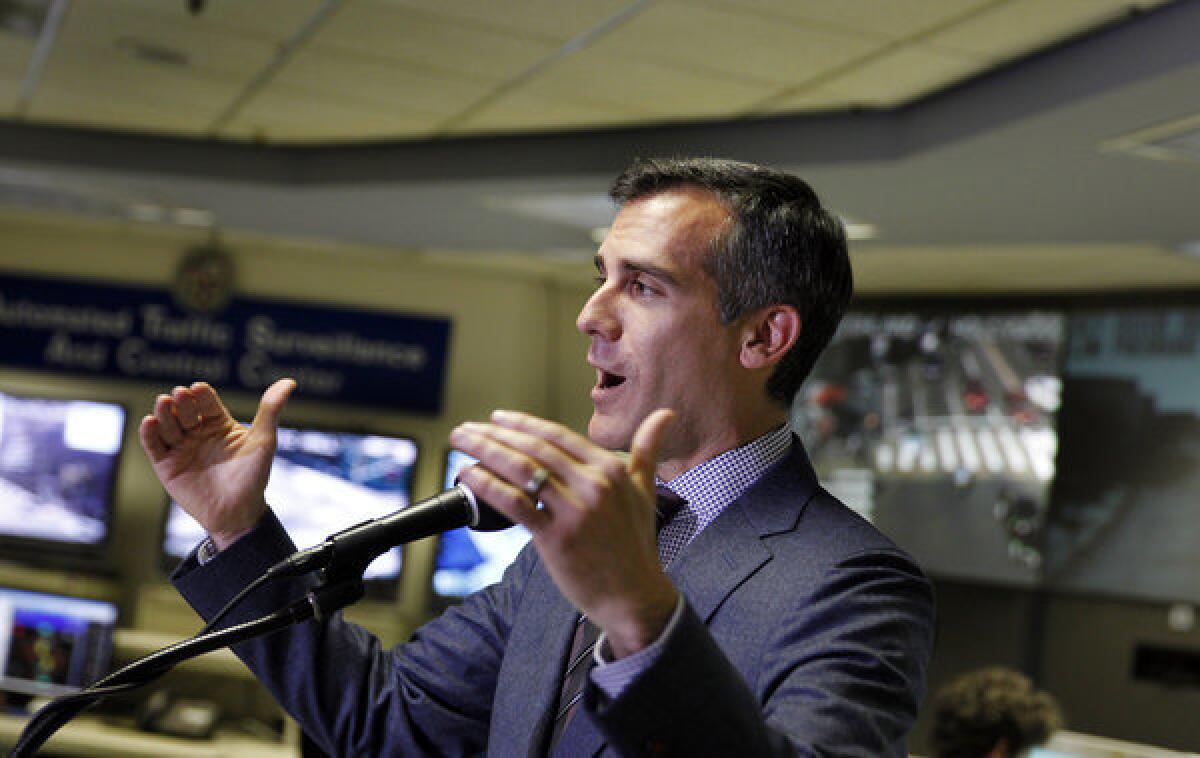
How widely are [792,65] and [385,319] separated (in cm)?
343

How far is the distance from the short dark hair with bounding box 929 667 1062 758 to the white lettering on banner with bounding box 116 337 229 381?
3.96 m

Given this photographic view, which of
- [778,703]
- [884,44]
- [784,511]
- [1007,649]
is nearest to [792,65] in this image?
[884,44]

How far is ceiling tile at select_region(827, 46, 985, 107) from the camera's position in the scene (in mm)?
3375

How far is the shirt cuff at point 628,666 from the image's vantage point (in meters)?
0.85

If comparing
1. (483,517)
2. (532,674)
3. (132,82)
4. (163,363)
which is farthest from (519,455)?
(163,363)

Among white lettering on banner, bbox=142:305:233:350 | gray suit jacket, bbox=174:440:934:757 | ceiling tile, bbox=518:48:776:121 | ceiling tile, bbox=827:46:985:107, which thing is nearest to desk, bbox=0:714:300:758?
white lettering on banner, bbox=142:305:233:350

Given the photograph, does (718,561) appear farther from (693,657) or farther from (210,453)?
(210,453)

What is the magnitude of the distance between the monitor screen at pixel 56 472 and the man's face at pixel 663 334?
4.99 metres

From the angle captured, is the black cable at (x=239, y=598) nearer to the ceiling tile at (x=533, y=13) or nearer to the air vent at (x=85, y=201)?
the ceiling tile at (x=533, y=13)

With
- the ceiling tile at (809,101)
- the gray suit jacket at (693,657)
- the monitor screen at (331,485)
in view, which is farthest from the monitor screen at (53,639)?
the gray suit jacket at (693,657)

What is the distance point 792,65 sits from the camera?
11.6ft

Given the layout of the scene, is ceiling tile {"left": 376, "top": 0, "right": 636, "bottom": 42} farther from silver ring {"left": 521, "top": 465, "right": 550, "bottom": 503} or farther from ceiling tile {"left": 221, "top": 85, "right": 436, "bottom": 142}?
silver ring {"left": 521, "top": 465, "right": 550, "bottom": 503}

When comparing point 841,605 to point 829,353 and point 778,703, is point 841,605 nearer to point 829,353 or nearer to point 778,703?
point 778,703

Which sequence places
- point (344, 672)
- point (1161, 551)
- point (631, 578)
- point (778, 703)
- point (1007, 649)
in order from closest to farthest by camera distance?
point (631, 578) → point (778, 703) → point (344, 672) → point (1161, 551) → point (1007, 649)
